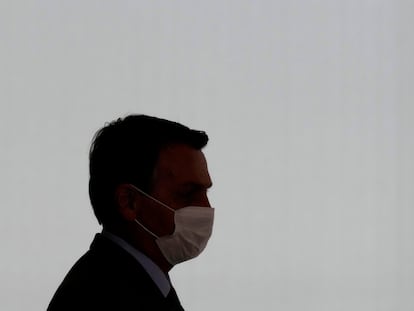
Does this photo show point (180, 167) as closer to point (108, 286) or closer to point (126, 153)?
point (126, 153)

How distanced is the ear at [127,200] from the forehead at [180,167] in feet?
0.17

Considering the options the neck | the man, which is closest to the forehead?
the man

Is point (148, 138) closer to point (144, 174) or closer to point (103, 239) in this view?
point (144, 174)

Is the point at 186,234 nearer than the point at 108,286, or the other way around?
the point at 108,286

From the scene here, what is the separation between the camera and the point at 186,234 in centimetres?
Answer: 129

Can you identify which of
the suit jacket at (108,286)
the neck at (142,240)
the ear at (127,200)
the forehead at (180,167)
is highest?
the forehead at (180,167)

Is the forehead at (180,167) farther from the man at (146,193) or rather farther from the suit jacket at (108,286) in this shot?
the suit jacket at (108,286)

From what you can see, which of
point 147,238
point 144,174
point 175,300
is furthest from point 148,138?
point 175,300

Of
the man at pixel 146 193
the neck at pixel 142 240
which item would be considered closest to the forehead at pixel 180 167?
the man at pixel 146 193

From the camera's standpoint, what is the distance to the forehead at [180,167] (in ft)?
3.95

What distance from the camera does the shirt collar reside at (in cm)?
117

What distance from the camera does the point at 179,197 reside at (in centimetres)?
122

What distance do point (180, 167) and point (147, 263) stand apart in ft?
0.57

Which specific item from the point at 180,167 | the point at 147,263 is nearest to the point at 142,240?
the point at 147,263
